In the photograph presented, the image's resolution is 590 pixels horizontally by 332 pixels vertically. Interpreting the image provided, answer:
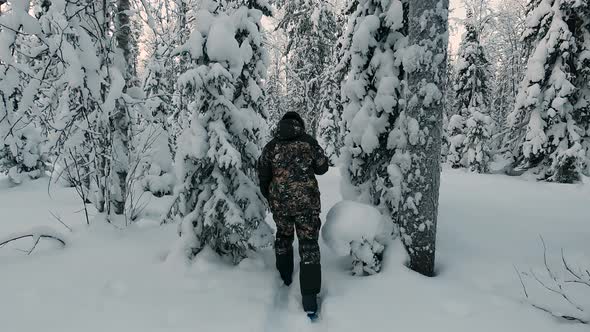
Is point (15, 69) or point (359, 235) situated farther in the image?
point (359, 235)

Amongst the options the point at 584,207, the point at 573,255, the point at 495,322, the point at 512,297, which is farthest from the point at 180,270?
the point at 584,207

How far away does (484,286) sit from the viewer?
14.4 feet

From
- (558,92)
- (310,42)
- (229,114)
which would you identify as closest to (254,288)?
(229,114)

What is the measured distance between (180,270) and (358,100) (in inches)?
146

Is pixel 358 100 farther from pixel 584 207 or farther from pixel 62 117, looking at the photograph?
pixel 584 207

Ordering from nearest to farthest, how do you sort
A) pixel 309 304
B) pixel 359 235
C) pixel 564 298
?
pixel 564 298, pixel 309 304, pixel 359 235

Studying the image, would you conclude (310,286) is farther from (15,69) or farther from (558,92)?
(558,92)

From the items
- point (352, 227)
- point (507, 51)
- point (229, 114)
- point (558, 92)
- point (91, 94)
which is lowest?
point (352, 227)

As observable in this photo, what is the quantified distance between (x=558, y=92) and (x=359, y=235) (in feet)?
38.6

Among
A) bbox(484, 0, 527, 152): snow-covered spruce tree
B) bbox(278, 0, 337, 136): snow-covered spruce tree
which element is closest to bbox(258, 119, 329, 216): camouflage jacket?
bbox(278, 0, 337, 136): snow-covered spruce tree

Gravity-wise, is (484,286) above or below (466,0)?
below

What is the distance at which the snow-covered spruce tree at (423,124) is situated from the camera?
4531 mm

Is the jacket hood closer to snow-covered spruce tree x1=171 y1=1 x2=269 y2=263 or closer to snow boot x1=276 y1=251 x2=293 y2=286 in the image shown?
snow-covered spruce tree x1=171 y1=1 x2=269 y2=263

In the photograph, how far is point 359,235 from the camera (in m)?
4.84
